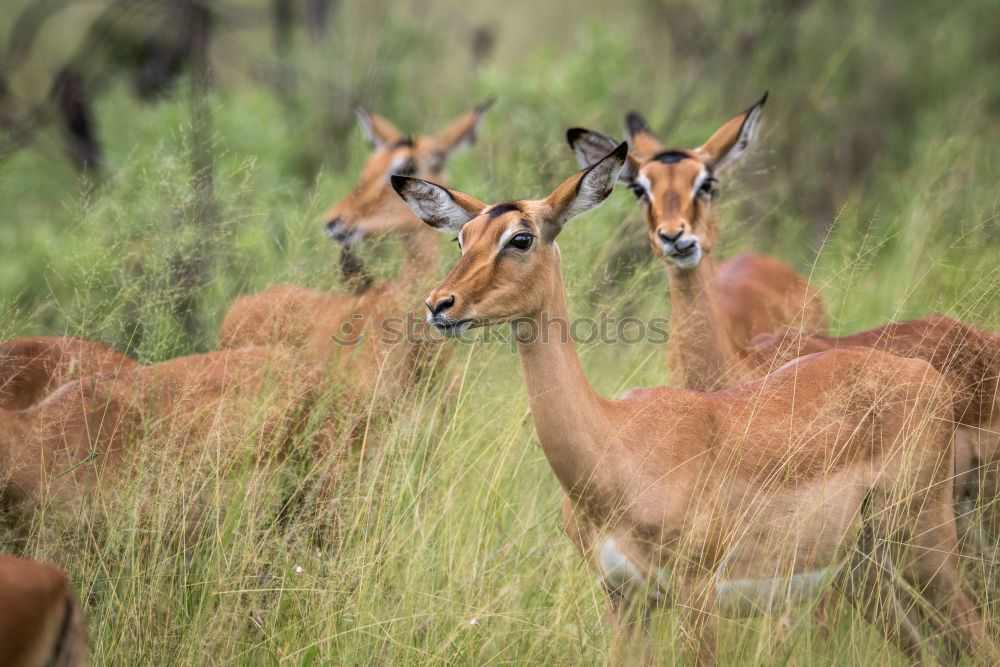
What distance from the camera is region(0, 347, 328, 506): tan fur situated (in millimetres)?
4324

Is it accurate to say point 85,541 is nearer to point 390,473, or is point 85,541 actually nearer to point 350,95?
point 390,473

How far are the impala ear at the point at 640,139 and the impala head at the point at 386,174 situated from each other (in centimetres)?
99

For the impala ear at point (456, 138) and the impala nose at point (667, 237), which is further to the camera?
the impala ear at point (456, 138)

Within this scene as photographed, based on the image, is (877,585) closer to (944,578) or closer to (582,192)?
(944,578)

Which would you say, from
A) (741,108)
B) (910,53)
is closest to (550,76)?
(741,108)

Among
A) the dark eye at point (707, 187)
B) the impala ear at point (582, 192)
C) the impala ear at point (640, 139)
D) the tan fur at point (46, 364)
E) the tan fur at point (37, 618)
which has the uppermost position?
the impala ear at point (640, 139)

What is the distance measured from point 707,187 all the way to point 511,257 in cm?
239

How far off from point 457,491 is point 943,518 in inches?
72.5

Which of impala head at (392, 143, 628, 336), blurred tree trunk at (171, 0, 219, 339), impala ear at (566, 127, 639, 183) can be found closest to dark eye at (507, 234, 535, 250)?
impala head at (392, 143, 628, 336)

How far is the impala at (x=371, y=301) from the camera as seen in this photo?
529cm

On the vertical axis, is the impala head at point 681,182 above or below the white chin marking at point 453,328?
above

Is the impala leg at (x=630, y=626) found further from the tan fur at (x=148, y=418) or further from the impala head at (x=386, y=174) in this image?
the impala head at (x=386, y=174)

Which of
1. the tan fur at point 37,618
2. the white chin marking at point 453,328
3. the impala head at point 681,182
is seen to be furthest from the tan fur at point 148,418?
the impala head at point 681,182

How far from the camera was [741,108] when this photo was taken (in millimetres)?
11250
